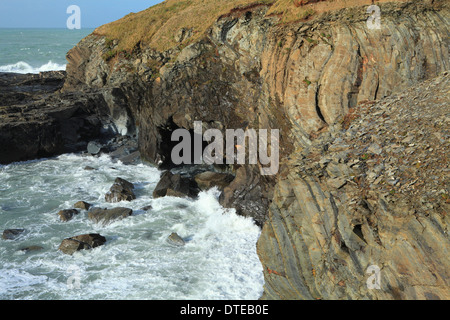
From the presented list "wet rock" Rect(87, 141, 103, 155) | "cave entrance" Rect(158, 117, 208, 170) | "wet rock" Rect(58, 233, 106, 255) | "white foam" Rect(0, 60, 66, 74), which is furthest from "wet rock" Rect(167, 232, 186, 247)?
"white foam" Rect(0, 60, 66, 74)

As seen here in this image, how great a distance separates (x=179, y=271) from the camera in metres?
16.8

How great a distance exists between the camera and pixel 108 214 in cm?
2197

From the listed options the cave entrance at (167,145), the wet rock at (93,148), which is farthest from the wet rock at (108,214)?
the wet rock at (93,148)

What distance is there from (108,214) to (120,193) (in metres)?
3.04

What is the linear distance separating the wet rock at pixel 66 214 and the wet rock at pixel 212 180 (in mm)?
8520

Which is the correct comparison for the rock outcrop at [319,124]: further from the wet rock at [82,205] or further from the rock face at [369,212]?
the wet rock at [82,205]

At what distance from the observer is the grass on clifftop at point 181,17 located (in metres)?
20.8

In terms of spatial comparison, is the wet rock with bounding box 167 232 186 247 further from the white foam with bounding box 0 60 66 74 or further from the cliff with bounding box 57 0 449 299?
the white foam with bounding box 0 60 66 74

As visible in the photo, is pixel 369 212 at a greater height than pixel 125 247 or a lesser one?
greater

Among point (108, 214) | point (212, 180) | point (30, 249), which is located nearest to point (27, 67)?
point (212, 180)

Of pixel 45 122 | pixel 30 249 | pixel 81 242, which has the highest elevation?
pixel 45 122

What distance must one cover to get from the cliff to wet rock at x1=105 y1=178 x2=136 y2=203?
5912mm

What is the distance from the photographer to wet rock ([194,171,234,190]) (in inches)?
1027

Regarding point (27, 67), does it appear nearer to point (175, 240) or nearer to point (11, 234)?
point (11, 234)
